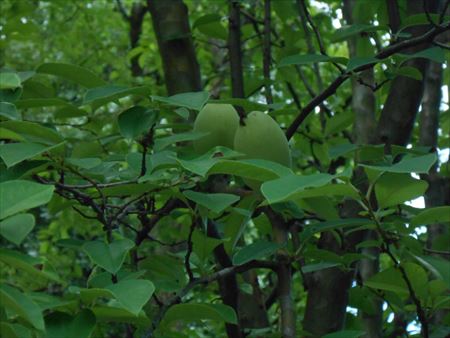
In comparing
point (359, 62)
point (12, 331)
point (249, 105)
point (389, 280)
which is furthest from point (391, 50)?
point (12, 331)

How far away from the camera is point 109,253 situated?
3.00ft

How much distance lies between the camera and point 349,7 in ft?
7.20

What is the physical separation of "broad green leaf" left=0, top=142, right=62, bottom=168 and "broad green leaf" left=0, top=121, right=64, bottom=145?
42mm

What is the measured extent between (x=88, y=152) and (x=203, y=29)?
0.60 meters

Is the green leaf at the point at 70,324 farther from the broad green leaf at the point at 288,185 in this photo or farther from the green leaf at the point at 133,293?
the broad green leaf at the point at 288,185

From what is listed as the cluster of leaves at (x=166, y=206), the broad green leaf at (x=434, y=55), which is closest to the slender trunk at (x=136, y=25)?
the cluster of leaves at (x=166, y=206)

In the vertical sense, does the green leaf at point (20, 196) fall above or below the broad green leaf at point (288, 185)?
above

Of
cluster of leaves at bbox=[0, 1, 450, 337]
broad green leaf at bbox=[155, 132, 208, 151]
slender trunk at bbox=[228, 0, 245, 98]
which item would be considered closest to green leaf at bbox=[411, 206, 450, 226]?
cluster of leaves at bbox=[0, 1, 450, 337]

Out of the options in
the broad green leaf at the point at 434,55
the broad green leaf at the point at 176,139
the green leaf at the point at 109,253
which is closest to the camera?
the green leaf at the point at 109,253

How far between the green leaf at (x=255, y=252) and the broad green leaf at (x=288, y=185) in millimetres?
315

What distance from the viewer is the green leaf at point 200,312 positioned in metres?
0.96

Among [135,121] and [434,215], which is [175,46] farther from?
[434,215]

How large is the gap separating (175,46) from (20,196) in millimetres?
1263

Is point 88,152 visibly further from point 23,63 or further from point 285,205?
point 23,63
